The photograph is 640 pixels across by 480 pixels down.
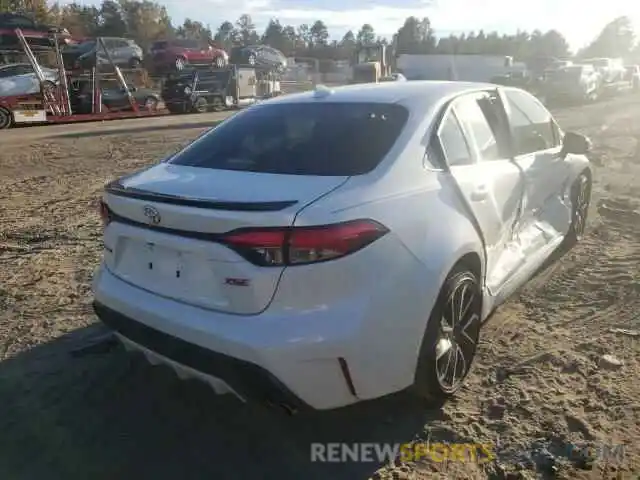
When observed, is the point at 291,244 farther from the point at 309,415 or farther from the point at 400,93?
the point at 400,93

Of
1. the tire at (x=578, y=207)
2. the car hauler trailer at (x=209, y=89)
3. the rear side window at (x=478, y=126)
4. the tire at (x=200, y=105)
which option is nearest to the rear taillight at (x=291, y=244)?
the rear side window at (x=478, y=126)

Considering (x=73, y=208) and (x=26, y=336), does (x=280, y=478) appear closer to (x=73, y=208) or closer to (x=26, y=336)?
(x=26, y=336)

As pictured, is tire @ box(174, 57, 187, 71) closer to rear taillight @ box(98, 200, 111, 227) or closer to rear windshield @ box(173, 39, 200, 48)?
rear windshield @ box(173, 39, 200, 48)

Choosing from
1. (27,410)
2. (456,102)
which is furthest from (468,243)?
(27,410)

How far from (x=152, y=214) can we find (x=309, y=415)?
1325 millimetres

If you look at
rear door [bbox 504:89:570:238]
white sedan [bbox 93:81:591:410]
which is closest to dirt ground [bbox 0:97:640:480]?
white sedan [bbox 93:81:591:410]

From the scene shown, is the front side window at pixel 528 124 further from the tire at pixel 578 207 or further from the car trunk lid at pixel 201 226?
the car trunk lid at pixel 201 226

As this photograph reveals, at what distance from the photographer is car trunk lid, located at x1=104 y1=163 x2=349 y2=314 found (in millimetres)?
2551

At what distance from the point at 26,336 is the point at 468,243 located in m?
2.92

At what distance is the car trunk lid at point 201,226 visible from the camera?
8.37 ft

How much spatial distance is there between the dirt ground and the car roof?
1.60m

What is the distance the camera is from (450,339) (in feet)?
10.6

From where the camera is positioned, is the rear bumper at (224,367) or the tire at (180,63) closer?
the rear bumper at (224,367)

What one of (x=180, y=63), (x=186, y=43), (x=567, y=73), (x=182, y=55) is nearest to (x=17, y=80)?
(x=180, y=63)
